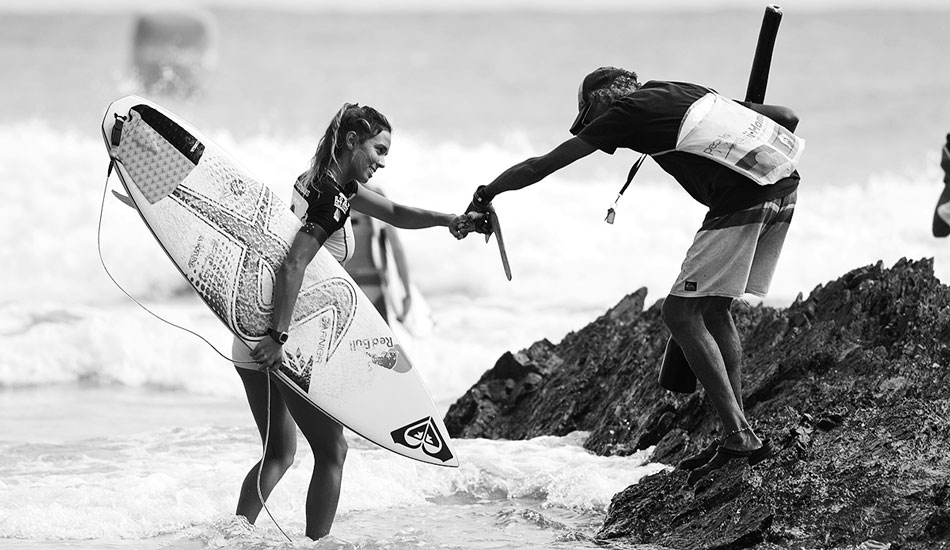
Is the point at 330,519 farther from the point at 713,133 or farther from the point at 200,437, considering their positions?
the point at 200,437

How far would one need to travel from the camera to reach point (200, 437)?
23.6 ft

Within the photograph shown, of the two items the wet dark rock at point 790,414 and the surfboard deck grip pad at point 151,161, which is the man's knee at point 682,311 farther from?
the surfboard deck grip pad at point 151,161

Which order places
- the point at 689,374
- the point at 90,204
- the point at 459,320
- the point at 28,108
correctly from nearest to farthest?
the point at 689,374 → the point at 459,320 → the point at 90,204 → the point at 28,108

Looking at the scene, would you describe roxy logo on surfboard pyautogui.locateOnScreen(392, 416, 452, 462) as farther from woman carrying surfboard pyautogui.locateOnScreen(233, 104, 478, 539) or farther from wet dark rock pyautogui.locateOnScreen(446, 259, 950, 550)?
wet dark rock pyautogui.locateOnScreen(446, 259, 950, 550)

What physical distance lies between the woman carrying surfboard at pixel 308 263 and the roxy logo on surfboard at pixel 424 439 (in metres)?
0.37

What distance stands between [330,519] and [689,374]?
1564 mm

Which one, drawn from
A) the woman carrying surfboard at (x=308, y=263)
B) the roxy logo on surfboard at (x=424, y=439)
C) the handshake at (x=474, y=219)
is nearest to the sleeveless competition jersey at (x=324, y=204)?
the woman carrying surfboard at (x=308, y=263)

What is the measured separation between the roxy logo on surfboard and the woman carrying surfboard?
0.37 meters

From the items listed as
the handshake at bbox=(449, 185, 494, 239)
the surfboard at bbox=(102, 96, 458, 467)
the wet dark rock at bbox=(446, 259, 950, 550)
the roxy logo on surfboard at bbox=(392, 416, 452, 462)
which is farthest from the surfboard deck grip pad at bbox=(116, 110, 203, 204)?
the wet dark rock at bbox=(446, 259, 950, 550)

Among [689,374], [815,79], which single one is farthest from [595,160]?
[689,374]

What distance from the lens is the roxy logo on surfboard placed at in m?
4.40

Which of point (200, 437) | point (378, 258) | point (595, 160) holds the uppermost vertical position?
point (595, 160)

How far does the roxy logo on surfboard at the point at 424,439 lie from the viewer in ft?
14.4

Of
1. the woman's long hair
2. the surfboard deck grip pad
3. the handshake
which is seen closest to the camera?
the woman's long hair
